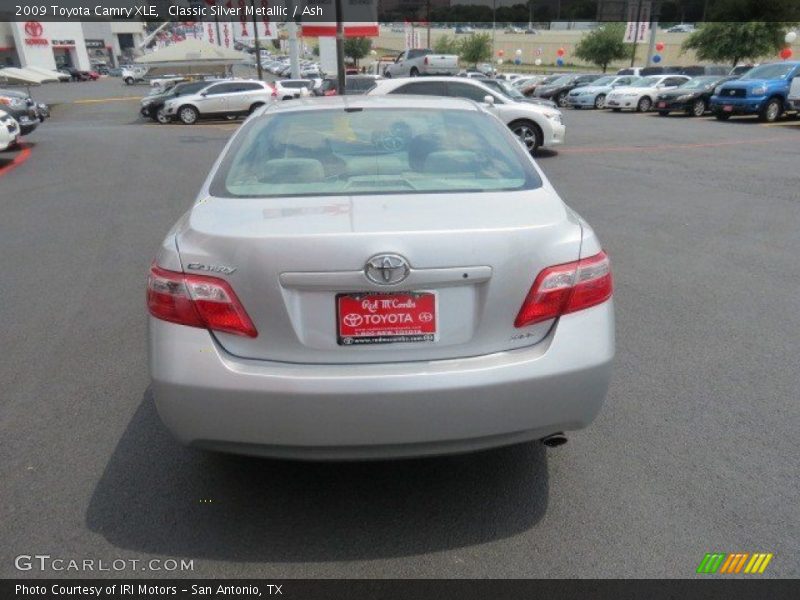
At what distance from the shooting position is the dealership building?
230ft

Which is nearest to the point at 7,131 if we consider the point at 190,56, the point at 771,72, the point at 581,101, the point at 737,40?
the point at 771,72

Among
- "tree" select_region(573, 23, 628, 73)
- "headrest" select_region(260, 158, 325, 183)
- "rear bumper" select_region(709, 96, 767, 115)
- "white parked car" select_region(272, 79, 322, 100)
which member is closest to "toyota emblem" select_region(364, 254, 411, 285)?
"headrest" select_region(260, 158, 325, 183)

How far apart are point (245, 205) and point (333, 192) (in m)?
0.37

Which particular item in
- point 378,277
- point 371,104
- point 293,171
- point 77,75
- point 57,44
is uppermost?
point 371,104

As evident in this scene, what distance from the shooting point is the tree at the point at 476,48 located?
2822 inches

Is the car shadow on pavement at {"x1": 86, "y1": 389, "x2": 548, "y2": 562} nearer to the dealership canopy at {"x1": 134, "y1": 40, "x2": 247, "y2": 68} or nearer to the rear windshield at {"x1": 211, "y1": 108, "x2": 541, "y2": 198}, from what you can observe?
the rear windshield at {"x1": 211, "y1": 108, "x2": 541, "y2": 198}

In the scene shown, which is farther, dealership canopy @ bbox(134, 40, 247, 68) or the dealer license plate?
dealership canopy @ bbox(134, 40, 247, 68)

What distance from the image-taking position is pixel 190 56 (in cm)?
3647

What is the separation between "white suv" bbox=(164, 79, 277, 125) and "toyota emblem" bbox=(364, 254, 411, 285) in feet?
79.5

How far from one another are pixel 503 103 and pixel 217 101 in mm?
15141

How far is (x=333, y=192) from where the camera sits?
2.75 meters

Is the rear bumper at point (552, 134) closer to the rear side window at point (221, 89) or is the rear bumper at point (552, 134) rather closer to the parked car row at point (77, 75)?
the rear side window at point (221, 89)

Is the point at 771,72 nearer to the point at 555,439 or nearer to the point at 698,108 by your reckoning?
the point at 698,108

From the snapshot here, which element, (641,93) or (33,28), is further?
(33,28)
